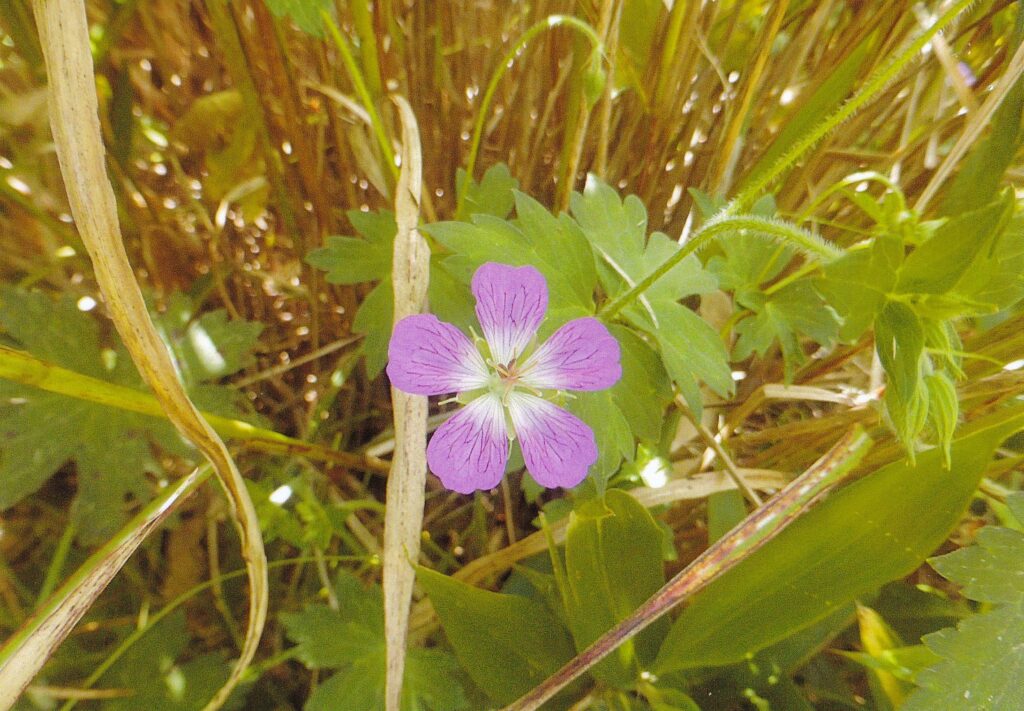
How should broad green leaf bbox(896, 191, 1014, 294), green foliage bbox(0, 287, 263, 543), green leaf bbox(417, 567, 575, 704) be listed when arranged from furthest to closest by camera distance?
green foliage bbox(0, 287, 263, 543)
green leaf bbox(417, 567, 575, 704)
broad green leaf bbox(896, 191, 1014, 294)

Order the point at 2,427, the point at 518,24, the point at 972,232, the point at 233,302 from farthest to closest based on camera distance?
the point at 233,302
the point at 518,24
the point at 2,427
the point at 972,232

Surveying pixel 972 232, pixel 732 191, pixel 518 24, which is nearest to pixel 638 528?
pixel 972 232

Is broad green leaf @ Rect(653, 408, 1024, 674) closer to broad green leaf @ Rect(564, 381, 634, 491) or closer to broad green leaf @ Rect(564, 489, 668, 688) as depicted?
broad green leaf @ Rect(564, 489, 668, 688)

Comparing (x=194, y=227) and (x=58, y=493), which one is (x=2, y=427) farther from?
(x=194, y=227)

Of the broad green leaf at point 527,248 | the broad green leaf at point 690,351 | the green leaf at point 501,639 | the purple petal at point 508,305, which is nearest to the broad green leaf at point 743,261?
the broad green leaf at point 690,351

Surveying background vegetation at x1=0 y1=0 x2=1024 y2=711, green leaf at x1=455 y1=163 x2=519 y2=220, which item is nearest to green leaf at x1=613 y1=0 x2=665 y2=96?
background vegetation at x1=0 y1=0 x2=1024 y2=711

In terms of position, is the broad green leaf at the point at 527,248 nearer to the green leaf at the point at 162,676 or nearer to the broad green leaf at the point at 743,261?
the broad green leaf at the point at 743,261
